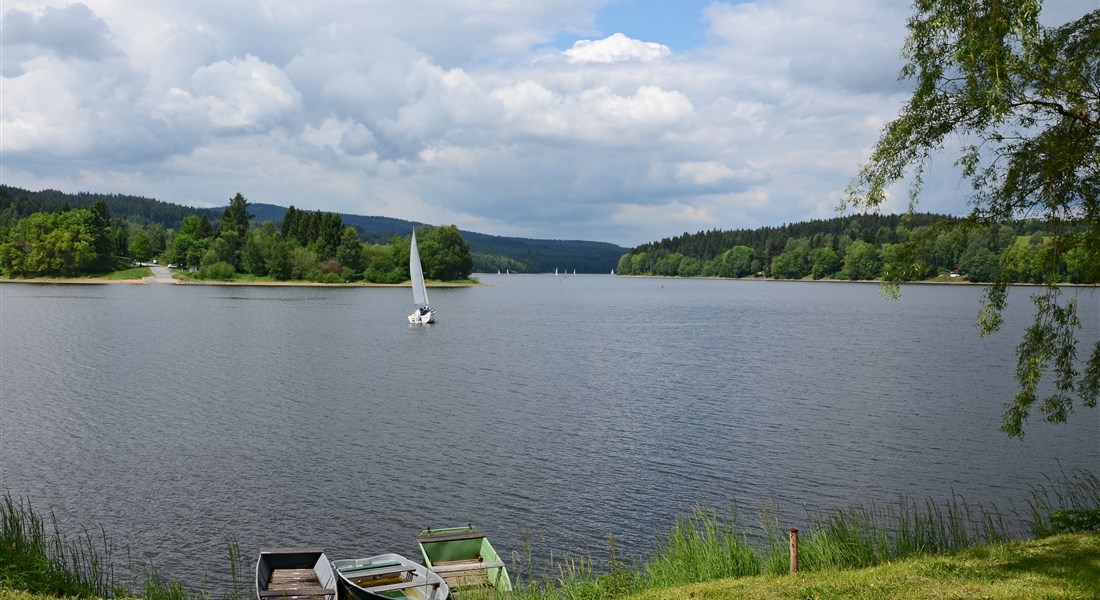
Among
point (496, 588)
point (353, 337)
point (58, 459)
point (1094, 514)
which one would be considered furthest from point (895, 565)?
point (353, 337)

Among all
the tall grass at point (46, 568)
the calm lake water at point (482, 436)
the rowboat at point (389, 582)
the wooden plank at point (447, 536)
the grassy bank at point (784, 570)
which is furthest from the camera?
the calm lake water at point (482, 436)

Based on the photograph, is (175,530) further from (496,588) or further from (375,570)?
(496,588)

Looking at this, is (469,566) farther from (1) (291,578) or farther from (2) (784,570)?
(2) (784,570)

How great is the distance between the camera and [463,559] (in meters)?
20.6

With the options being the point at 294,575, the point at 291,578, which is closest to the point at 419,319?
the point at 294,575

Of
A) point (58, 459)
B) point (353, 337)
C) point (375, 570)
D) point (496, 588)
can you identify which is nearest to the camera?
point (496, 588)

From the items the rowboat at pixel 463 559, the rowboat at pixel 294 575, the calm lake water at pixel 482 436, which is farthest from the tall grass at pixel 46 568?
the rowboat at pixel 463 559

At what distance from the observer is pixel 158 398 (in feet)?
155

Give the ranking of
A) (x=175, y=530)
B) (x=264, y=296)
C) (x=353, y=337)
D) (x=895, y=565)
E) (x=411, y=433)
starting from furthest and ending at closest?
(x=264, y=296) → (x=353, y=337) → (x=411, y=433) → (x=175, y=530) → (x=895, y=565)

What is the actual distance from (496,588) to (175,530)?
12.3 metres

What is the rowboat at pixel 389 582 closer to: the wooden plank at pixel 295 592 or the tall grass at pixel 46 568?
the wooden plank at pixel 295 592

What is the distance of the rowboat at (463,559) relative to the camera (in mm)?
19047

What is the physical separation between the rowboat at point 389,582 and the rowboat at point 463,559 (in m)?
0.61

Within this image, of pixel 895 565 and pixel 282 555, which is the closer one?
pixel 895 565
